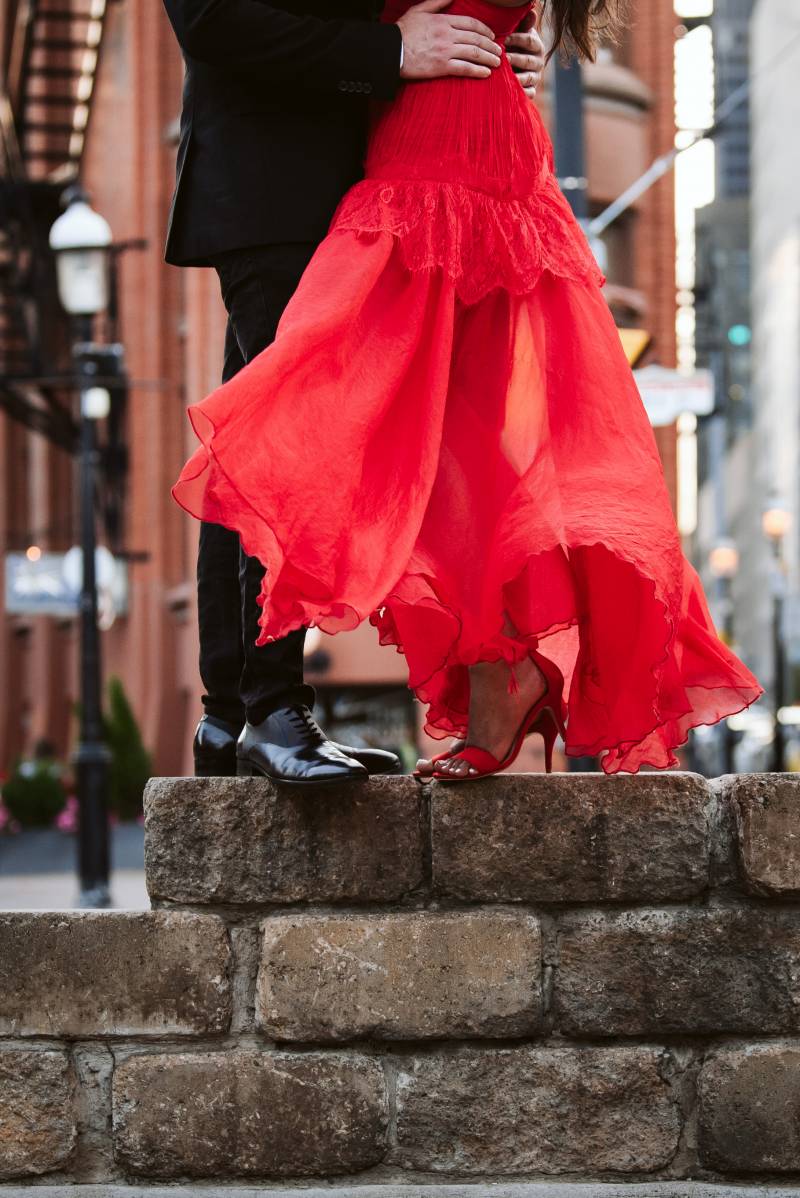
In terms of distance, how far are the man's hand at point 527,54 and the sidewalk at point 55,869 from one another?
10.8 meters

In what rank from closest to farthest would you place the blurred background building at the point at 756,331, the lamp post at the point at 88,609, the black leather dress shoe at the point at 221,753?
the black leather dress shoe at the point at 221,753, the lamp post at the point at 88,609, the blurred background building at the point at 756,331

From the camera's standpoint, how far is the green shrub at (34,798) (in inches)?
1038

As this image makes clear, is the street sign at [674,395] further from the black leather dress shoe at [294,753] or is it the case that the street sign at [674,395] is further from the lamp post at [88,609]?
the black leather dress shoe at [294,753]

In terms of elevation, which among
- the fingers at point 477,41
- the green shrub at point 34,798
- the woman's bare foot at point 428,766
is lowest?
the green shrub at point 34,798

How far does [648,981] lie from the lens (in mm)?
3930

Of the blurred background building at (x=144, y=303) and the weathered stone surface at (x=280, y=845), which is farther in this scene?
the blurred background building at (x=144, y=303)

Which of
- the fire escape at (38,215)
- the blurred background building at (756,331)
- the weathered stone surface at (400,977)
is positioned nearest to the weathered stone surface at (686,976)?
the weathered stone surface at (400,977)

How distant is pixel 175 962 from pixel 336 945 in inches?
13.7

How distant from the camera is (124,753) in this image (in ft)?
84.4

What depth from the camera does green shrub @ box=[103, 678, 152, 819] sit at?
25516 mm

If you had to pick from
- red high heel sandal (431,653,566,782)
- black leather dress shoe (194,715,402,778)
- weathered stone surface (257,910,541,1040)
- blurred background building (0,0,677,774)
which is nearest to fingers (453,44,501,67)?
red high heel sandal (431,653,566,782)

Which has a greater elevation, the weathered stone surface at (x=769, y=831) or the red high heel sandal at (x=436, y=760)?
the red high heel sandal at (x=436, y=760)

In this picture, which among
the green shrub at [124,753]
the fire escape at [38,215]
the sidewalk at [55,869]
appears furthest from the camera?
the green shrub at [124,753]

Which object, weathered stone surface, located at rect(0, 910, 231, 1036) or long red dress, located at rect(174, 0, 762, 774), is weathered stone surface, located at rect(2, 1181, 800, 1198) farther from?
long red dress, located at rect(174, 0, 762, 774)
